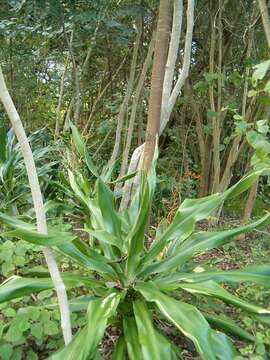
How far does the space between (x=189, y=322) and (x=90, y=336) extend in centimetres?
35

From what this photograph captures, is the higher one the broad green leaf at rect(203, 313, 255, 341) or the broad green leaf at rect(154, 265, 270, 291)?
the broad green leaf at rect(154, 265, 270, 291)

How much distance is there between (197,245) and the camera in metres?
2.03

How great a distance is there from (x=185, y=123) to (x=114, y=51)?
1.41 metres

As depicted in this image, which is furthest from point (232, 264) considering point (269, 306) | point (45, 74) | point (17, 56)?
point (45, 74)

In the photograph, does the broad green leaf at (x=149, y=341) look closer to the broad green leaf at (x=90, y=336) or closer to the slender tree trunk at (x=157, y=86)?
the broad green leaf at (x=90, y=336)

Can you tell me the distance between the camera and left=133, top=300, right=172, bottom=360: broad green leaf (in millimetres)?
1572

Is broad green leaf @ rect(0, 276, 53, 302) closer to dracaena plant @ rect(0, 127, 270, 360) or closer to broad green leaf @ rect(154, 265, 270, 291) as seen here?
dracaena plant @ rect(0, 127, 270, 360)

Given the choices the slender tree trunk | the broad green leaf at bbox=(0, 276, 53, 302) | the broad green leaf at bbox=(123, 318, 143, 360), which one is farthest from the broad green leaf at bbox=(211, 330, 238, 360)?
the slender tree trunk

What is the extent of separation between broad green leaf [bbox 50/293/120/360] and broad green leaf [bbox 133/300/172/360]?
0.12 metres

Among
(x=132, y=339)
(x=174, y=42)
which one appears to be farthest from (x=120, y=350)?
(x=174, y=42)

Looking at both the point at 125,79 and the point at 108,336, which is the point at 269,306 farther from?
the point at 125,79

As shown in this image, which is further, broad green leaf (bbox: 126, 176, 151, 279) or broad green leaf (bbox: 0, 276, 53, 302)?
broad green leaf (bbox: 126, 176, 151, 279)

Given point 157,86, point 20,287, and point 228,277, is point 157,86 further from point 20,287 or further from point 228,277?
point 20,287

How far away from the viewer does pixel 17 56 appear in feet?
20.5
